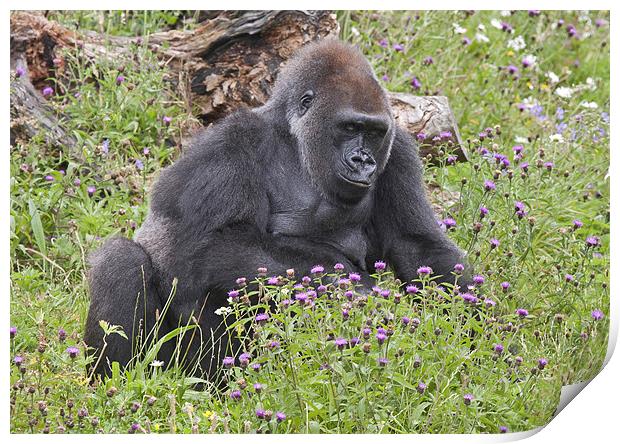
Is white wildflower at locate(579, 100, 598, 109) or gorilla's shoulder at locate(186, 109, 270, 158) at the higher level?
gorilla's shoulder at locate(186, 109, 270, 158)

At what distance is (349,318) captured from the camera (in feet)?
9.44

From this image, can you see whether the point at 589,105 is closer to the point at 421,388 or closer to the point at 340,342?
the point at 421,388

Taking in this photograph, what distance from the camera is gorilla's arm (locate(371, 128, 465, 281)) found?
12.0 feet

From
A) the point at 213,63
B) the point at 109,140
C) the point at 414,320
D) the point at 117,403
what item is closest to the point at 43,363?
the point at 117,403

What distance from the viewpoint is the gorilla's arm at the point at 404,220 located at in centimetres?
365

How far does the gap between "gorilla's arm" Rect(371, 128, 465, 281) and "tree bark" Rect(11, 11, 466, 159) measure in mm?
1021

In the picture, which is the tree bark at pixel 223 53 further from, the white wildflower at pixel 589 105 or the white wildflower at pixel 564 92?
the white wildflower at pixel 564 92

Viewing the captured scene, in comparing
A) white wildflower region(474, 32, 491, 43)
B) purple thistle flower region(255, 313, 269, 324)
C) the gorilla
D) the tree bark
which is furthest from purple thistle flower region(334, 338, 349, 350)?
white wildflower region(474, 32, 491, 43)

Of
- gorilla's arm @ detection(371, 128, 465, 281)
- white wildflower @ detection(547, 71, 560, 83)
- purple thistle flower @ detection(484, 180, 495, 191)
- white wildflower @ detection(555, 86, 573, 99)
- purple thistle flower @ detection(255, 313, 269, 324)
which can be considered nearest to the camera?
purple thistle flower @ detection(255, 313, 269, 324)

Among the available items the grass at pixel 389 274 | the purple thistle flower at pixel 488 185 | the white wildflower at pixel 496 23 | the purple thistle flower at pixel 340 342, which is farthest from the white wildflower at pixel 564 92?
the purple thistle flower at pixel 340 342

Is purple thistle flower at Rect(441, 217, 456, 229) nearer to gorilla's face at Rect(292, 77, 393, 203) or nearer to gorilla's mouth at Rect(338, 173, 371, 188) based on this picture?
gorilla's face at Rect(292, 77, 393, 203)

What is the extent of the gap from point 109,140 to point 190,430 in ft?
6.25
